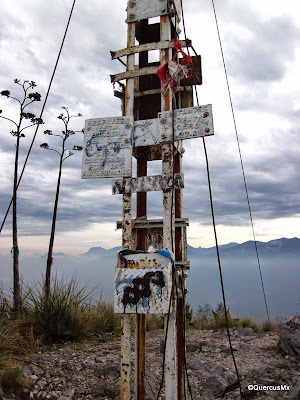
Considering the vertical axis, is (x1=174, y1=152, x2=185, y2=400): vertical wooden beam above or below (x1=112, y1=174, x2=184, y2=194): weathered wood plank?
below

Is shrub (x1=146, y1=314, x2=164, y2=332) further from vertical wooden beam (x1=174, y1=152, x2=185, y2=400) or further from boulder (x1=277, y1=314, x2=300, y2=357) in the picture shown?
vertical wooden beam (x1=174, y1=152, x2=185, y2=400)

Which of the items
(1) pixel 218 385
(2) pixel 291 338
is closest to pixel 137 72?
(1) pixel 218 385

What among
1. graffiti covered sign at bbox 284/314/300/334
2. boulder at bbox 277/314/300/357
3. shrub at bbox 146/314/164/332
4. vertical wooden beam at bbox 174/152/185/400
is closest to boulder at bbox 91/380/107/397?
vertical wooden beam at bbox 174/152/185/400

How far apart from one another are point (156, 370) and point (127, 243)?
2.64m

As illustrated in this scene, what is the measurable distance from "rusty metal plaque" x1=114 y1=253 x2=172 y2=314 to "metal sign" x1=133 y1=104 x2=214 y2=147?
122 cm

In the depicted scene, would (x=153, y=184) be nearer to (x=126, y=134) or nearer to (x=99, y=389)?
(x=126, y=134)

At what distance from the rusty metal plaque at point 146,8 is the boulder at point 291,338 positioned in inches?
209

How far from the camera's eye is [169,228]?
300 centimetres

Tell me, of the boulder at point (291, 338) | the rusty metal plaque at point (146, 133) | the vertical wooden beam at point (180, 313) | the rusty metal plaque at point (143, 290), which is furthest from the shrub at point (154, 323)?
the rusty metal plaque at point (146, 133)

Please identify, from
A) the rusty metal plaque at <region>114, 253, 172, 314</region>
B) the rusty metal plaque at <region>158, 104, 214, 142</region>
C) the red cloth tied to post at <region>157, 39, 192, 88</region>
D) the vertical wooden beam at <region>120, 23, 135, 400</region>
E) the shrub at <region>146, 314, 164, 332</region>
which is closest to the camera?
the rusty metal plaque at <region>114, 253, 172, 314</region>

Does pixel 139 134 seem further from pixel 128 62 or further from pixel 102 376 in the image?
pixel 102 376

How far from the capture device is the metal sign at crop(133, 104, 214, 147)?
3.02 meters

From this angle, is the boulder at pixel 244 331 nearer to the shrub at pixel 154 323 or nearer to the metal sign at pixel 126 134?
the shrub at pixel 154 323

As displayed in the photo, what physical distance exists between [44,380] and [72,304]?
2.12 m
